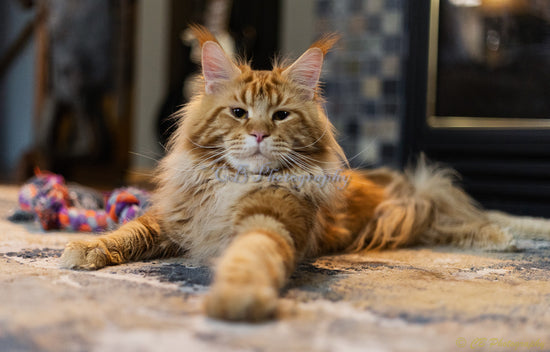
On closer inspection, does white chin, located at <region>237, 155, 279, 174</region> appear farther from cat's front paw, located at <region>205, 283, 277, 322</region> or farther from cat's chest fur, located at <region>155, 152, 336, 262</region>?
cat's front paw, located at <region>205, 283, 277, 322</region>

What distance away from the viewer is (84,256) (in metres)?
1.27

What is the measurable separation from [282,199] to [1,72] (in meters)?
3.55

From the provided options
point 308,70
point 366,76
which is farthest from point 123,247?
point 366,76

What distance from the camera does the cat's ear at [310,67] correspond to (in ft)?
4.67

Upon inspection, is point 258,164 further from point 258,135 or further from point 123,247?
point 123,247

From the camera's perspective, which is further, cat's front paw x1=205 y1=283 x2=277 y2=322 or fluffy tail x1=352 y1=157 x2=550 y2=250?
fluffy tail x1=352 y1=157 x2=550 y2=250

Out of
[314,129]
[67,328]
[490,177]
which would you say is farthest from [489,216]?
[67,328]

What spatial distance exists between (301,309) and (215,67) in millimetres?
784

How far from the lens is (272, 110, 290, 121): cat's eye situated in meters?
1.38

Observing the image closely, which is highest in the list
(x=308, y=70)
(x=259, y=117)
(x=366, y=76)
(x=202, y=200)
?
(x=366, y=76)

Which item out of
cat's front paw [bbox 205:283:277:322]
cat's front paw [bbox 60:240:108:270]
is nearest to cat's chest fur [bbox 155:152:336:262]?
cat's front paw [bbox 60:240:108:270]

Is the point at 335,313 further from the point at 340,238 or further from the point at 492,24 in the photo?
the point at 492,24

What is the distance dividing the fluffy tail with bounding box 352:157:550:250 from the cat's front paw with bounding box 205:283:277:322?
898 millimetres

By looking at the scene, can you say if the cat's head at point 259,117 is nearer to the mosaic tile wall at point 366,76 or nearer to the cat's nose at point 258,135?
the cat's nose at point 258,135
